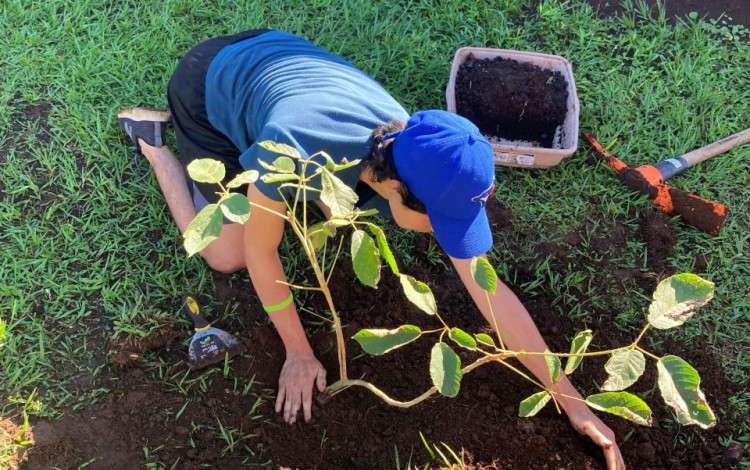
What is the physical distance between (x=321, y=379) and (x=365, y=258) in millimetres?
815

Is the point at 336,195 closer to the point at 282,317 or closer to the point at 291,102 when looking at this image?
the point at 291,102

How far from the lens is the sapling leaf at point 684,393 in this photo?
1229 mm

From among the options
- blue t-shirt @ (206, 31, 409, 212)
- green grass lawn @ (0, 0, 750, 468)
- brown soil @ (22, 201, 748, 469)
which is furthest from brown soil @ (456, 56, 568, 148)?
brown soil @ (22, 201, 748, 469)

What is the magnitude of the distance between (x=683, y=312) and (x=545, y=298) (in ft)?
3.40

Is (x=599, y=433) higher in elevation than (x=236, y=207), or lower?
lower

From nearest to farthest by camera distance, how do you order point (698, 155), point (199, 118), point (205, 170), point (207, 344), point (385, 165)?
point (205, 170) → point (385, 165) → point (207, 344) → point (199, 118) → point (698, 155)

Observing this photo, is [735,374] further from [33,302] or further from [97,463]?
[33,302]

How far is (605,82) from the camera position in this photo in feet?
9.44

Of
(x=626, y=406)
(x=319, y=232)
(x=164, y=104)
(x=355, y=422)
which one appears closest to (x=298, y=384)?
(x=355, y=422)

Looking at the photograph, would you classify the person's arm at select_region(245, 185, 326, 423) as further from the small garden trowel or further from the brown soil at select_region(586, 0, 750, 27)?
the brown soil at select_region(586, 0, 750, 27)

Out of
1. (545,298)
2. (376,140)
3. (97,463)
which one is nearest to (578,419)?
(545,298)

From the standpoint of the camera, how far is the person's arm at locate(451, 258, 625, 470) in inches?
74.7

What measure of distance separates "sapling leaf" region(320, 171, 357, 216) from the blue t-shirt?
40cm

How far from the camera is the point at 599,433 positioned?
6.18ft
